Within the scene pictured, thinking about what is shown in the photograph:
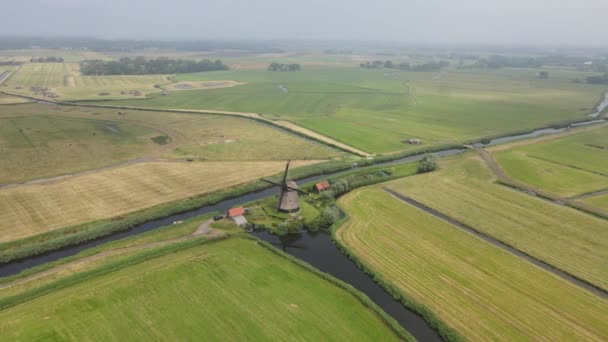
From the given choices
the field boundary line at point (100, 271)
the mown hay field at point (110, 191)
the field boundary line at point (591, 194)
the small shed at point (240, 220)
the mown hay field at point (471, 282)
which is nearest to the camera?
the mown hay field at point (471, 282)

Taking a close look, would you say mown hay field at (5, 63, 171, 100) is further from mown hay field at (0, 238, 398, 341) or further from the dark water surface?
mown hay field at (0, 238, 398, 341)

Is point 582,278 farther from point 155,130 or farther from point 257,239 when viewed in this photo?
point 155,130

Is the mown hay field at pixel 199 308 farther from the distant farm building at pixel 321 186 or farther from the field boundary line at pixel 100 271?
the distant farm building at pixel 321 186

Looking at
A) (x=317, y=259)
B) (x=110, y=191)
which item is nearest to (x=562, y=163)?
(x=317, y=259)

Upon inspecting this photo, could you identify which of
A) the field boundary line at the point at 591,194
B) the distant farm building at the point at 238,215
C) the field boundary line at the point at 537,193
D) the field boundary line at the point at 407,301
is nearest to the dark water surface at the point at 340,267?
the field boundary line at the point at 407,301

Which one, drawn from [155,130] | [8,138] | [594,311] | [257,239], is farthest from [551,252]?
[8,138]

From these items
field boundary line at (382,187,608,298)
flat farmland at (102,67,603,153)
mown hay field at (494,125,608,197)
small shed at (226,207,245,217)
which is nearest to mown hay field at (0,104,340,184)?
flat farmland at (102,67,603,153)

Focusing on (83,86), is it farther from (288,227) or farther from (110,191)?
(288,227)
